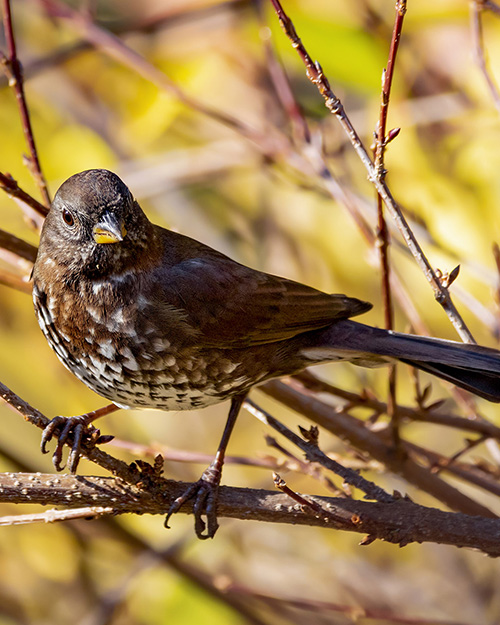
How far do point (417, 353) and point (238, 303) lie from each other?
754 mm

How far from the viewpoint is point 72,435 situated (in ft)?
9.36

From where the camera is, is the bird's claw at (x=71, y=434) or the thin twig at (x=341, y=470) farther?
the thin twig at (x=341, y=470)

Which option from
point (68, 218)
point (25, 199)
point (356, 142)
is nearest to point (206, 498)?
point (68, 218)

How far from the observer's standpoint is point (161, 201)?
571cm

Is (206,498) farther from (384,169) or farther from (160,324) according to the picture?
(384,169)

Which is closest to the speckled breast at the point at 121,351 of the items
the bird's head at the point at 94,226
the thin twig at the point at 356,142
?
the bird's head at the point at 94,226

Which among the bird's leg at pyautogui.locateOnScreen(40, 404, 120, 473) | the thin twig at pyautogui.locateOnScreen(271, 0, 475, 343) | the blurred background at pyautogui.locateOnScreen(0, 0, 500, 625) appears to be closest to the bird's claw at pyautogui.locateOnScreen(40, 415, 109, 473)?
the bird's leg at pyautogui.locateOnScreen(40, 404, 120, 473)

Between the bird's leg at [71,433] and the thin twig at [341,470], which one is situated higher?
the thin twig at [341,470]

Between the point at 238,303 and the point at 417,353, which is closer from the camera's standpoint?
the point at 417,353

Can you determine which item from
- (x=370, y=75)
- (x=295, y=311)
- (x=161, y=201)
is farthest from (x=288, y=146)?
(x=161, y=201)

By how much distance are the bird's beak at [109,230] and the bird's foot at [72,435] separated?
66cm

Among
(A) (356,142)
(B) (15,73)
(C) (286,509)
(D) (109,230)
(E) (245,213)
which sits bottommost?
(C) (286,509)

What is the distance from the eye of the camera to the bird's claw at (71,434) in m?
2.66

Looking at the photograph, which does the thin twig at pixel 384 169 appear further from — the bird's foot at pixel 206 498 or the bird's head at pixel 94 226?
the bird's head at pixel 94 226
